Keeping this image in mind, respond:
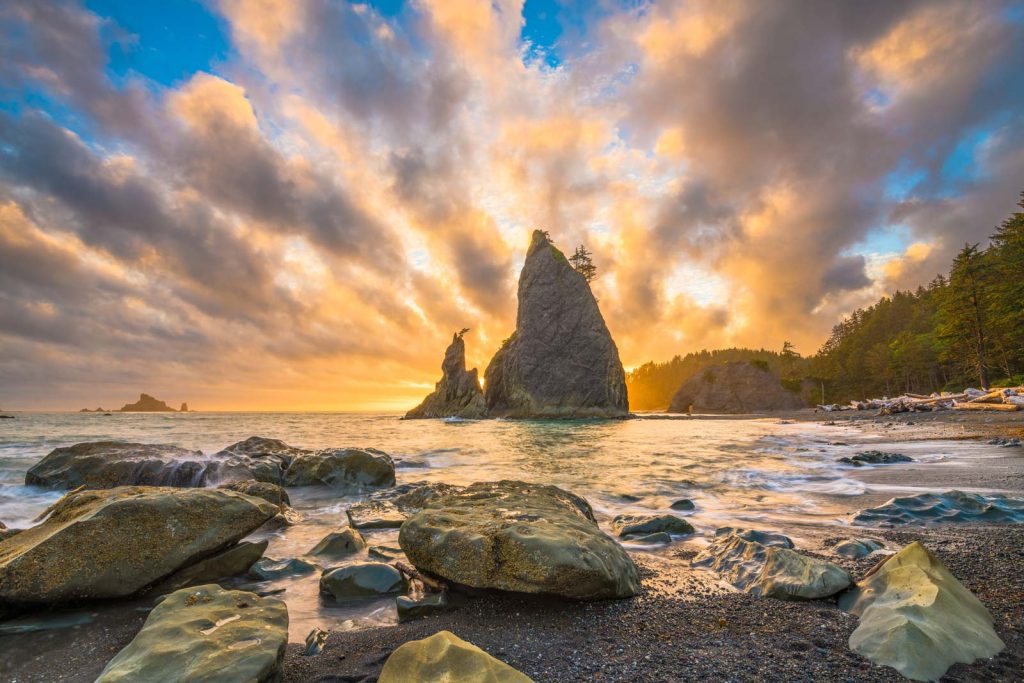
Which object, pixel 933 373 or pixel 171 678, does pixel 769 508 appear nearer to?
pixel 171 678

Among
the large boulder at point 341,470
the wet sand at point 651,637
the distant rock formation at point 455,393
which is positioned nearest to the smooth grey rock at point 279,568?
the wet sand at point 651,637

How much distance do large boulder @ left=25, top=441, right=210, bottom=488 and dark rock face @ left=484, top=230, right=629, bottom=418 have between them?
58.0 m

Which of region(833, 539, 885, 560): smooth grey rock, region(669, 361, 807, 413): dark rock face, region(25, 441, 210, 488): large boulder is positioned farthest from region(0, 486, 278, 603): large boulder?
region(669, 361, 807, 413): dark rock face

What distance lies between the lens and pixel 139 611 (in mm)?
3389

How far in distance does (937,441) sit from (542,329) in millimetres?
55456

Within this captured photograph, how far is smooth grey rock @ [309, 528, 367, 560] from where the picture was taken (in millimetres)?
4918

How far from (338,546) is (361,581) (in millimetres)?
1431

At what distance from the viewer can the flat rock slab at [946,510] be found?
525 centimetres

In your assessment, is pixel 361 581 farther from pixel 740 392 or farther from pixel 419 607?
pixel 740 392

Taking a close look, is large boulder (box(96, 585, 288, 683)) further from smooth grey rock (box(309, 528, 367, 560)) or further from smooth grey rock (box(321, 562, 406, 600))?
smooth grey rock (box(309, 528, 367, 560))

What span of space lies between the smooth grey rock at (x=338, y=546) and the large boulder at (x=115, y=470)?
204 inches

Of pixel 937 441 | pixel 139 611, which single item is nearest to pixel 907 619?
pixel 139 611

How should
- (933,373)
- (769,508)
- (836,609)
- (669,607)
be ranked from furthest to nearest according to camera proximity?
(933,373), (769,508), (669,607), (836,609)

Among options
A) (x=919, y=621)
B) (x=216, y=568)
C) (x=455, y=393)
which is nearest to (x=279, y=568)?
(x=216, y=568)
